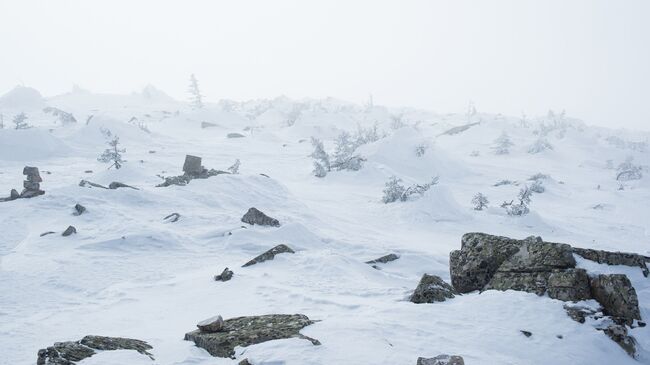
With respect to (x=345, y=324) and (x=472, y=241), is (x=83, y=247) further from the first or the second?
(x=472, y=241)

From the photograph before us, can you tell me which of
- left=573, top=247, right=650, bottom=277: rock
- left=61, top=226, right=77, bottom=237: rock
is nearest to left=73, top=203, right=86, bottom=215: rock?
left=61, top=226, right=77, bottom=237: rock

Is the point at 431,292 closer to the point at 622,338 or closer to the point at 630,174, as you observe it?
the point at 622,338

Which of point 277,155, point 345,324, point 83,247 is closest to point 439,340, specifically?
point 345,324

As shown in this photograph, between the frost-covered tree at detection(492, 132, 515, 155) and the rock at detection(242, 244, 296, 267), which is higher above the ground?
the frost-covered tree at detection(492, 132, 515, 155)

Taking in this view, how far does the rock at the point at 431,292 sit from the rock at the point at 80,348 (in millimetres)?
3732

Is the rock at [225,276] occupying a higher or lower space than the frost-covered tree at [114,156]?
lower

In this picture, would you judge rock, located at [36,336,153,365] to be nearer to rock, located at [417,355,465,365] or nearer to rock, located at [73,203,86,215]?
rock, located at [417,355,465,365]

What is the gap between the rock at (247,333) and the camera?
16.3 ft

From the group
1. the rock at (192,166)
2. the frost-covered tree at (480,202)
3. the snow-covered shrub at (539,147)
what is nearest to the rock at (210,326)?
the rock at (192,166)

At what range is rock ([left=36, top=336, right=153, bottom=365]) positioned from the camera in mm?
4211

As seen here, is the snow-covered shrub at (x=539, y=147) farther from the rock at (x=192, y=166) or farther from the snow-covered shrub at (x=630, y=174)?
the rock at (x=192, y=166)

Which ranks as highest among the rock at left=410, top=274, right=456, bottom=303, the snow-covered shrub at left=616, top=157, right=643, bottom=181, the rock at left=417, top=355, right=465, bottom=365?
the rock at left=417, top=355, right=465, bottom=365

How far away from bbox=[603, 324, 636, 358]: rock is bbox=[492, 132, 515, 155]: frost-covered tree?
1096 inches

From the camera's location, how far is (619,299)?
581 centimetres
